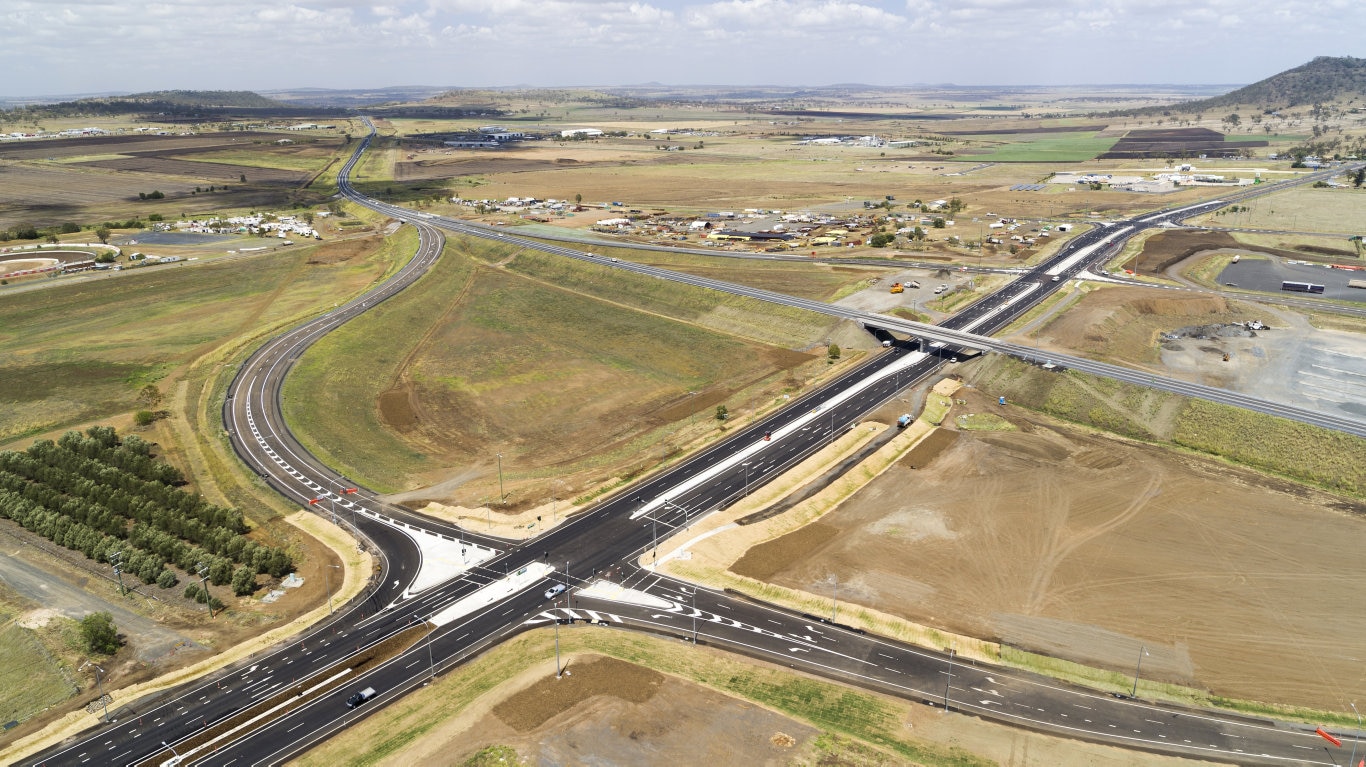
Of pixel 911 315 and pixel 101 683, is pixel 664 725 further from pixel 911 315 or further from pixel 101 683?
pixel 911 315

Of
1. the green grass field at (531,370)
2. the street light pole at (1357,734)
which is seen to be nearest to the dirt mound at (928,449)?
the green grass field at (531,370)

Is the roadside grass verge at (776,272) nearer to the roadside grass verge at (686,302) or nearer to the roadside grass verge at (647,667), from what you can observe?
the roadside grass verge at (686,302)

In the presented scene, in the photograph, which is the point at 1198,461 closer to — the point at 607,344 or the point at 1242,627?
the point at 1242,627

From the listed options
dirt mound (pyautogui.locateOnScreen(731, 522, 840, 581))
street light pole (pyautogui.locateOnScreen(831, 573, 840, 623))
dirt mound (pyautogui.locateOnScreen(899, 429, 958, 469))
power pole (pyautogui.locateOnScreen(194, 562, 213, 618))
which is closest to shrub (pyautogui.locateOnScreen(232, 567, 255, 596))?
power pole (pyautogui.locateOnScreen(194, 562, 213, 618))

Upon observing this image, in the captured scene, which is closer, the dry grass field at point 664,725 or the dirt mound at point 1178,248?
the dry grass field at point 664,725

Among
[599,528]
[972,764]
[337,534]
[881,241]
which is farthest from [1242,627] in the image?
[881,241]

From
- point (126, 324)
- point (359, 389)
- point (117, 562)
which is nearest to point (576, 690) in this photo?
point (117, 562)

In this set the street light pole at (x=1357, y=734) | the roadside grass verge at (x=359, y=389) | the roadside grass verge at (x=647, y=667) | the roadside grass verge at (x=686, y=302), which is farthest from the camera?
the roadside grass verge at (x=686, y=302)
